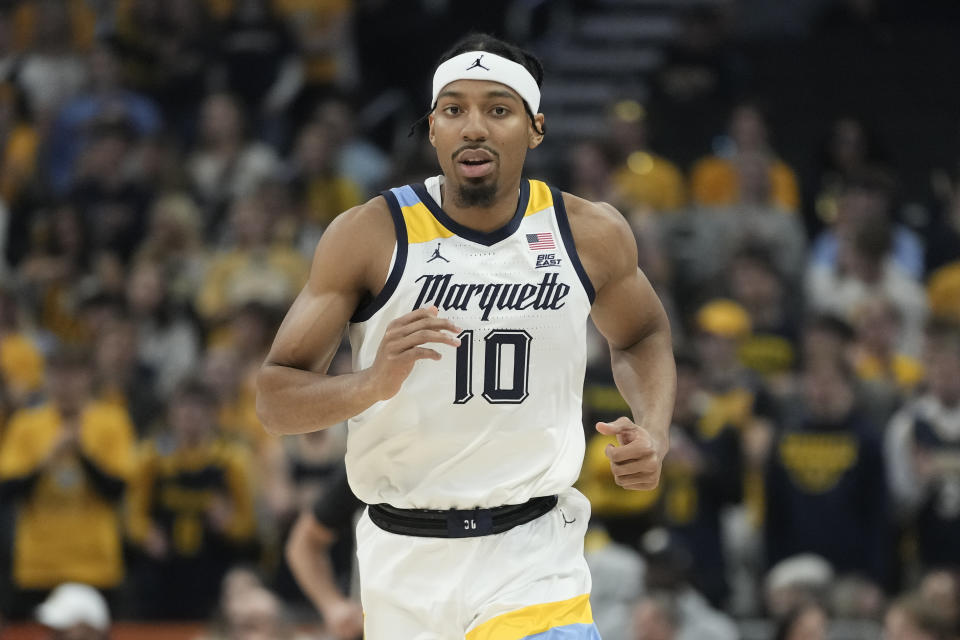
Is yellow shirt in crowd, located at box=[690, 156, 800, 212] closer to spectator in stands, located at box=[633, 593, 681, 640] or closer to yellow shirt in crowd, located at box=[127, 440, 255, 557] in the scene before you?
yellow shirt in crowd, located at box=[127, 440, 255, 557]

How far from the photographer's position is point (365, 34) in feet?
51.2

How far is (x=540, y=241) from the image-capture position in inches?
217

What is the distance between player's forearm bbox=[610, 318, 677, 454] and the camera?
563cm

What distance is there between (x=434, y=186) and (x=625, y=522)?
15.0 ft

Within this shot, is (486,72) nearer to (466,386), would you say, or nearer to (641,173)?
(466,386)

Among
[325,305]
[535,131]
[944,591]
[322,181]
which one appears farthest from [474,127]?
[322,181]

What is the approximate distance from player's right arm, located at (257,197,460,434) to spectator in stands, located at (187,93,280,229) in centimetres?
789

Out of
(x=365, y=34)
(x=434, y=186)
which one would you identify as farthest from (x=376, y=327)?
(x=365, y=34)

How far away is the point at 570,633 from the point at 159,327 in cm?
740

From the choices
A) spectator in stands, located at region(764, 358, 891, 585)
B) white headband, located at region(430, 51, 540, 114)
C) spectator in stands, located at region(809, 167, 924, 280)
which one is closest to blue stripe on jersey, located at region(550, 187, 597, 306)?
white headband, located at region(430, 51, 540, 114)

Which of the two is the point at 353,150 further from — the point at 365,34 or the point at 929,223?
the point at 929,223

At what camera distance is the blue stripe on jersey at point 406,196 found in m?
5.47

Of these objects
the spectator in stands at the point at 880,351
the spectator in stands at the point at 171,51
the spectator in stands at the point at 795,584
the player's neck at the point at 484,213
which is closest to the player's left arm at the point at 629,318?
the player's neck at the point at 484,213

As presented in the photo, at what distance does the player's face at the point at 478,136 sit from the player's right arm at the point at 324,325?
0.27 meters
